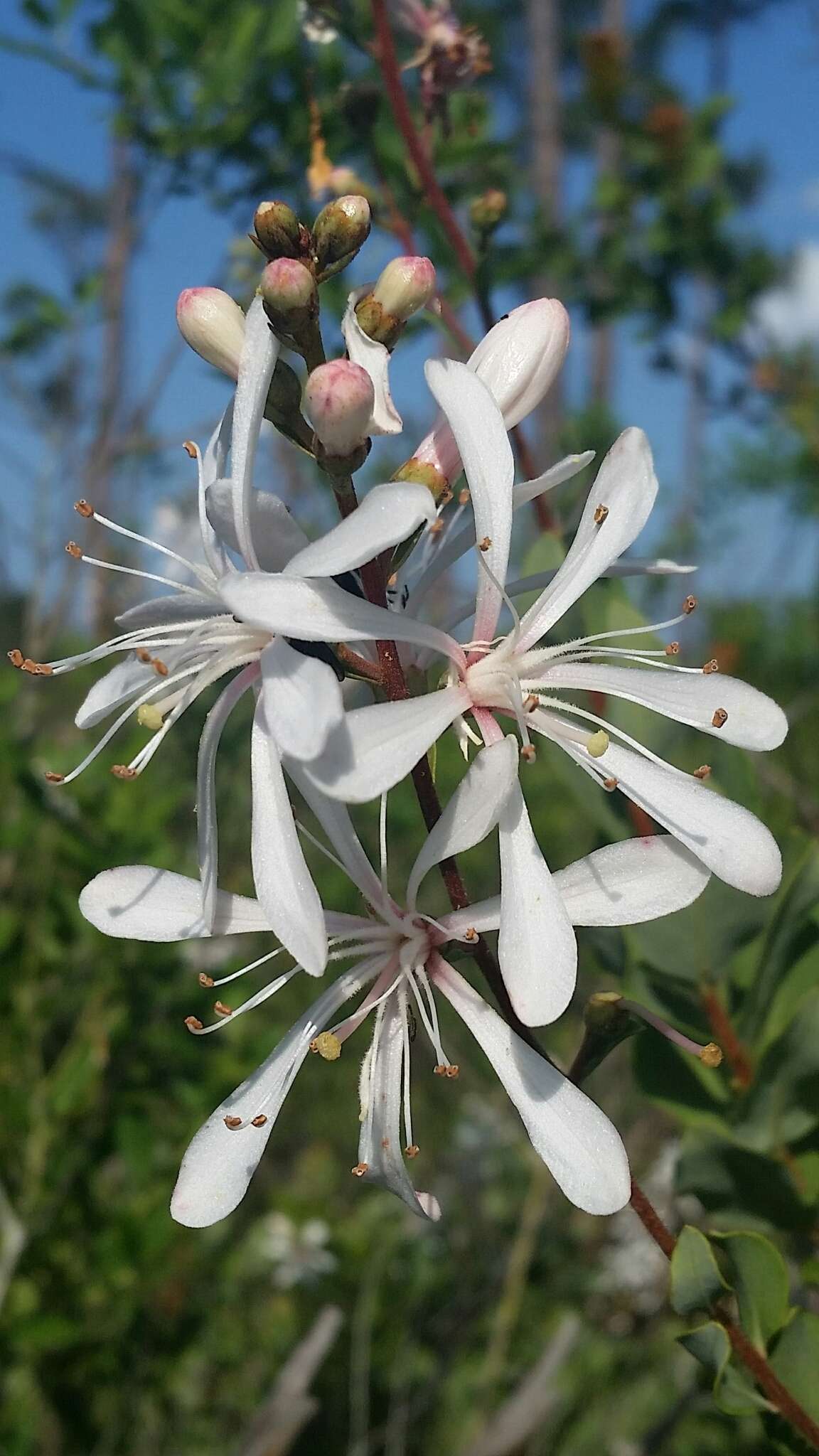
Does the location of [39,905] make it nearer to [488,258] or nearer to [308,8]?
[488,258]

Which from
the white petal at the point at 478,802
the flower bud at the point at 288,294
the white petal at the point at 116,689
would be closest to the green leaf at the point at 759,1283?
the white petal at the point at 478,802

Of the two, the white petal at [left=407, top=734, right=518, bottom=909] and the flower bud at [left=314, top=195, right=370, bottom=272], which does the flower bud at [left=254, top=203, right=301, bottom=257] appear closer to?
the flower bud at [left=314, top=195, right=370, bottom=272]

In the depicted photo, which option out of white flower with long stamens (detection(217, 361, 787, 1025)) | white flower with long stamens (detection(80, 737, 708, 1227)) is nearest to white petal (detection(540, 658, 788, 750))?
white flower with long stamens (detection(217, 361, 787, 1025))

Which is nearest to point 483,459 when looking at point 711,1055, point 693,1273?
point 711,1055

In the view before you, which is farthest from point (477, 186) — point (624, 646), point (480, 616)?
point (480, 616)

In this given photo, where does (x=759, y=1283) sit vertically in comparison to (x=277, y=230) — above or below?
below

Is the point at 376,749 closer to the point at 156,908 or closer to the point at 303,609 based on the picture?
the point at 303,609
